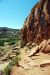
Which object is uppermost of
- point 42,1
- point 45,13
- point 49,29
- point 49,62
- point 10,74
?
point 42,1

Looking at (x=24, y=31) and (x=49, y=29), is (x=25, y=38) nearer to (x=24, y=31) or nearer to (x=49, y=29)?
(x=24, y=31)

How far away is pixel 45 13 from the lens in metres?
31.4

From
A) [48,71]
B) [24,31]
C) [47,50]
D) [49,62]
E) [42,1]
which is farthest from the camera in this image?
[24,31]

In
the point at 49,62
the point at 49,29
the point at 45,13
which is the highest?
the point at 45,13

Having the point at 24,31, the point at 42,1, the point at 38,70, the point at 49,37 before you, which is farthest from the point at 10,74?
the point at 24,31

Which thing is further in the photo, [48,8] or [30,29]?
[30,29]

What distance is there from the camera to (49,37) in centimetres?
2967

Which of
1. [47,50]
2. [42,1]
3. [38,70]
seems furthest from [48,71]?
[42,1]

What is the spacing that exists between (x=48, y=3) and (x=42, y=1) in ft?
16.2

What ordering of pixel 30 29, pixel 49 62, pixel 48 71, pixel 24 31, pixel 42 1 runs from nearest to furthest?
pixel 48 71, pixel 49 62, pixel 42 1, pixel 30 29, pixel 24 31

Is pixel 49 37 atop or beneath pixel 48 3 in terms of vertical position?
beneath

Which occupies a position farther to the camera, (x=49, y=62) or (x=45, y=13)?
(x=45, y=13)

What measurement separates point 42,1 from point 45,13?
4670mm

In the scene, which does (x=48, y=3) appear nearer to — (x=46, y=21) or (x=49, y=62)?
(x=46, y=21)
